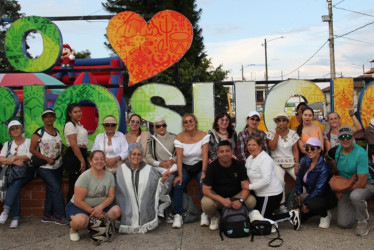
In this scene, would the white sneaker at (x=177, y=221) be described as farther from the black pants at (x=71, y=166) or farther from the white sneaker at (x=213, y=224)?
the black pants at (x=71, y=166)

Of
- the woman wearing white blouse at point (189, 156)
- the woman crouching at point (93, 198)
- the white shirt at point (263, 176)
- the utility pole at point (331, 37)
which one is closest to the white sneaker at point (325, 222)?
the white shirt at point (263, 176)

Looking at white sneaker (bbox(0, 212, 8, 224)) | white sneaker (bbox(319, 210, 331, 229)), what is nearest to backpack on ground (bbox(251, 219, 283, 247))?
white sneaker (bbox(319, 210, 331, 229))

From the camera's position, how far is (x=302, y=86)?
22.1 feet

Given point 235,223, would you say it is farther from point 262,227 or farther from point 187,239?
point 187,239

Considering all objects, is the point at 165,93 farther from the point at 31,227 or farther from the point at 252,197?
the point at 31,227

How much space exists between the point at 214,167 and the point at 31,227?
2.91 meters

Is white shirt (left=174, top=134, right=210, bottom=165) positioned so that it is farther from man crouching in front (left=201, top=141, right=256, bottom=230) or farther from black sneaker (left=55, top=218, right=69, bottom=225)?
black sneaker (left=55, top=218, right=69, bottom=225)

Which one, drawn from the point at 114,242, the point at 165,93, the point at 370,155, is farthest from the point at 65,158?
the point at 370,155

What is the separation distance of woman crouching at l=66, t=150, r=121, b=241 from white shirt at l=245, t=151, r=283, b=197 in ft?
6.11

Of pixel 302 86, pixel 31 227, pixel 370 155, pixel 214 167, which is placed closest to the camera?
pixel 214 167

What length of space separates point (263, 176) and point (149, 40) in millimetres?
3476

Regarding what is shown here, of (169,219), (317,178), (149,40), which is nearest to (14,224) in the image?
(169,219)

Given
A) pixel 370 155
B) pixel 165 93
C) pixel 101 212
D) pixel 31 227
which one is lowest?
pixel 31 227

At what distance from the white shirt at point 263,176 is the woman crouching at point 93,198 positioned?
1.86 metres
